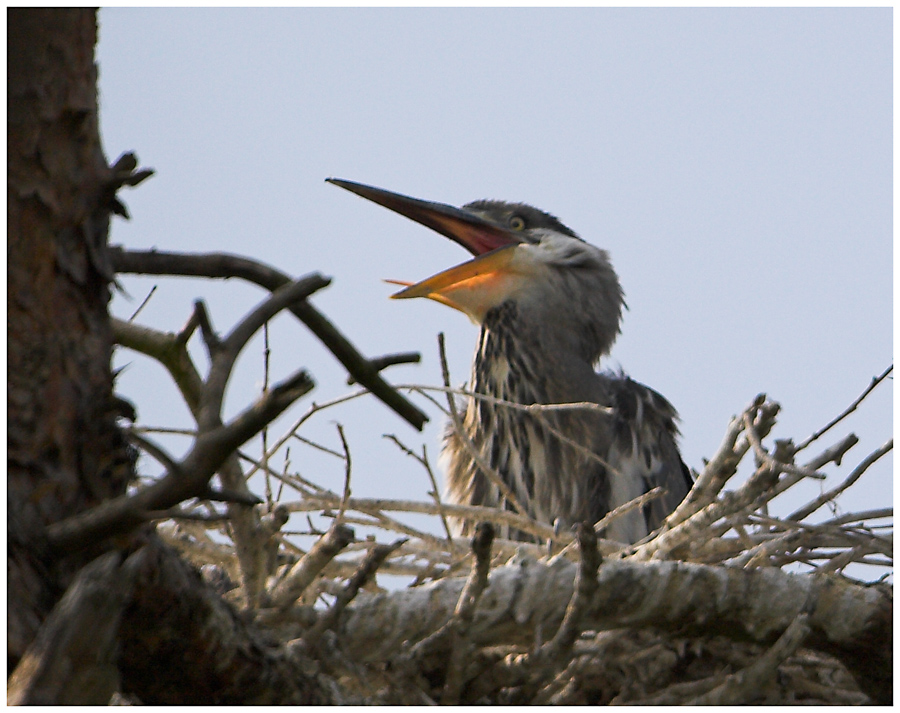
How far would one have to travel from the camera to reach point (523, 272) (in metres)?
4.26

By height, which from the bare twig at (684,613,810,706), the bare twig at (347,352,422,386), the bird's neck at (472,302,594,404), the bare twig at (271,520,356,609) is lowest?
the bare twig at (684,613,810,706)

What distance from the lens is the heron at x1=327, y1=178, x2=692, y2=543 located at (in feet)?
12.6

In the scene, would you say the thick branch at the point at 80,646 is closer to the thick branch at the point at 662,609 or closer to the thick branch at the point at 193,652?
the thick branch at the point at 193,652

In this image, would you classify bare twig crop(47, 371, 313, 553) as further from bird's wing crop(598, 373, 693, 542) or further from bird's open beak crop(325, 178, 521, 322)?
bird's open beak crop(325, 178, 521, 322)

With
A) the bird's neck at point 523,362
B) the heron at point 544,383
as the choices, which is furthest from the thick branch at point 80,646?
the bird's neck at point 523,362

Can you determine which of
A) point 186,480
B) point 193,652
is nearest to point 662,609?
point 193,652

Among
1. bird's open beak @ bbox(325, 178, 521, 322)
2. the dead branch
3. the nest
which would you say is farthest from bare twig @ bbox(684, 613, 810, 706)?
bird's open beak @ bbox(325, 178, 521, 322)

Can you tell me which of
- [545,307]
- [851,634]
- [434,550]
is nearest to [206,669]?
[434,550]

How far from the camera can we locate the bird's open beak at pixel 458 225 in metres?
4.34

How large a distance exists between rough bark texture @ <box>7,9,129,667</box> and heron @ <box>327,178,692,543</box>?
222cm

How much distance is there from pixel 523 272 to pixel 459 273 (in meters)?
0.27

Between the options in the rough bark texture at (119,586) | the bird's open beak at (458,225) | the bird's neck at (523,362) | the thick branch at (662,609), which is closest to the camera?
the rough bark texture at (119,586)

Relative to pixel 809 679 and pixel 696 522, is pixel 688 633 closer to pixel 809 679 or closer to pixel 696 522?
pixel 696 522

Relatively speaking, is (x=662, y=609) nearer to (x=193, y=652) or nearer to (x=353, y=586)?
(x=353, y=586)
